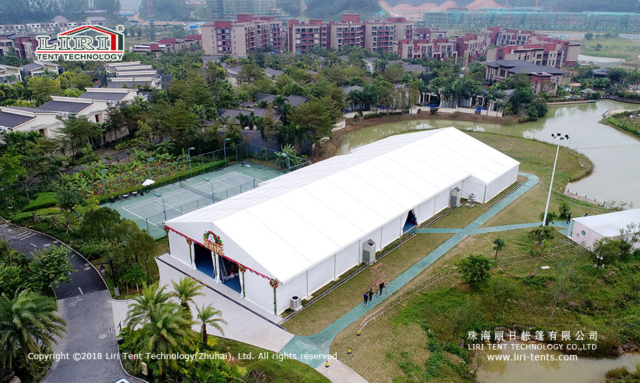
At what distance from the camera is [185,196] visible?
31.7 m

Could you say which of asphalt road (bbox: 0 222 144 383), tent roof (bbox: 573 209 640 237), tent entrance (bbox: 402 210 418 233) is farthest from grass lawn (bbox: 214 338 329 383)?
tent roof (bbox: 573 209 640 237)

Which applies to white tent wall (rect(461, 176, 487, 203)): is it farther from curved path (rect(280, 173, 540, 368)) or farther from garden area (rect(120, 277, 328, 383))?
garden area (rect(120, 277, 328, 383))

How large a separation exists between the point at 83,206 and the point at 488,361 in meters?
23.3

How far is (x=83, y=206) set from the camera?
2616 cm

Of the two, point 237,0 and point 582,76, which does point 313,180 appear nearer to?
point 582,76

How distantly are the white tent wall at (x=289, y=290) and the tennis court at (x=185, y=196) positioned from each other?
35.9ft

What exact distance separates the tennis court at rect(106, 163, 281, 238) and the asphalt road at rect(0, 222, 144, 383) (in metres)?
5.43

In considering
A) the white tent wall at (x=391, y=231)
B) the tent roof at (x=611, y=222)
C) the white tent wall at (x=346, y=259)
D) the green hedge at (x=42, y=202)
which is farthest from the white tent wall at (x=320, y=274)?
the green hedge at (x=42, y=202)

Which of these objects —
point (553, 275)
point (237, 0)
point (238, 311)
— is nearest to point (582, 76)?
point (553, 275)

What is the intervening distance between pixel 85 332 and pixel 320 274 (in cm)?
1004

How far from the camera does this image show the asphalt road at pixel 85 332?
15.6 meters

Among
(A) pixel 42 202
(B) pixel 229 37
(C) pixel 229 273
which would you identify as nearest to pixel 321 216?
(C) pixel 229 273

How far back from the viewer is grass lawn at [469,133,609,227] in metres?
28.1

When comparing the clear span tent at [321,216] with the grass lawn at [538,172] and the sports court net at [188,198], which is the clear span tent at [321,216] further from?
the sports court net at [188,198]
